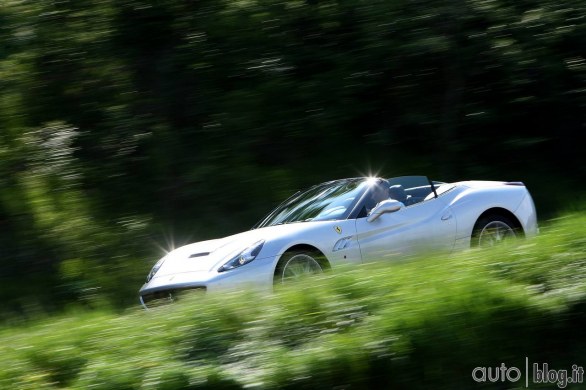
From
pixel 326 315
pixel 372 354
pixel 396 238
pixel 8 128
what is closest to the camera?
pixel 372 354

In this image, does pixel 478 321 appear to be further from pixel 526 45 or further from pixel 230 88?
pixel 526 45

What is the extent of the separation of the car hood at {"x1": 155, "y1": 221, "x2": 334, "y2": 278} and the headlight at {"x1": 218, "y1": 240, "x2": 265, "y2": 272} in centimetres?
5

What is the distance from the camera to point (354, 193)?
27.5 ft

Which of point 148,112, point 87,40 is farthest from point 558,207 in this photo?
point 87,40

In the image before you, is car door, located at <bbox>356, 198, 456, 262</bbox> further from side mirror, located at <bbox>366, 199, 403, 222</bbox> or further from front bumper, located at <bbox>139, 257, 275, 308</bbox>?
front bumper, located at <bbox>139, 257, 275, 308</bbox>

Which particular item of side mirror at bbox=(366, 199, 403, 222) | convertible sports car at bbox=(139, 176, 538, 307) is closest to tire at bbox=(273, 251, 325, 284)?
convertible sports car at bbox=(139, 176, 538, 307)

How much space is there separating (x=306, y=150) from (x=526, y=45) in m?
4.61

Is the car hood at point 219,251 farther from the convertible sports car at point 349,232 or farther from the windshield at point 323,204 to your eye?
the windshield at point 323,204

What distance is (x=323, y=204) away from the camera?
841 centimetres

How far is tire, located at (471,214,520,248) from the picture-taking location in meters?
8.47

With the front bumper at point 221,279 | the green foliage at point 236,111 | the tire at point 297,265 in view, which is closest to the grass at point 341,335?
the front bumper at point 221,279

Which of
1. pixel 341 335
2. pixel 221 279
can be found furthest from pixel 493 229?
pixel 341 335

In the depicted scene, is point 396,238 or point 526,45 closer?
point 396,238

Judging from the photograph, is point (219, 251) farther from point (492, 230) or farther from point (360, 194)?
point (492, 230)
